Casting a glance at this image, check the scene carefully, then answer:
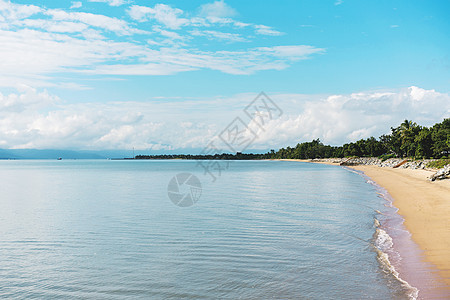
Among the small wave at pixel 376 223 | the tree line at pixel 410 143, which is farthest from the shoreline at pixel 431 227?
the tree line at pixel 410 143

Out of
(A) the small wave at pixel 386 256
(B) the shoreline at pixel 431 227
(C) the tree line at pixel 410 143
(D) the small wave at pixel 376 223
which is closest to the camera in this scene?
(A) the small wave at pixel 386 256

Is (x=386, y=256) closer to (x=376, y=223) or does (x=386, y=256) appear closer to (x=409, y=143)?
(x=376, y=223)

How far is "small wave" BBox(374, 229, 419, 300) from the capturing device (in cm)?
863

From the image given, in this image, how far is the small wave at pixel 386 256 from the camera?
8.63 m

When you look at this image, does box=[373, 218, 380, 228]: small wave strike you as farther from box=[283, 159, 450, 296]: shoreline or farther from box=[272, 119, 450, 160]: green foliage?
box=[272, 119, 450, 160]: green foliage

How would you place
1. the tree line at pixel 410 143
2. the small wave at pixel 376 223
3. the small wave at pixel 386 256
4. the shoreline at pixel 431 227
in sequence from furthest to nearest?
the tree line at pixel 410 143 < the small wave at pixel 376 223 < the shoreline at pixel 431 227 < the small wave at pixel 386 256

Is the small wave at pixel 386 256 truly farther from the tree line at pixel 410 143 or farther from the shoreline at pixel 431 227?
the tree line at pixel 410 143

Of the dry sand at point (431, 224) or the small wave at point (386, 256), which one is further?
the dry sand at point (431, 224)

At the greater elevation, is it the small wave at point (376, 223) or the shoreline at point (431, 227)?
the shoreline at point (431, 227)

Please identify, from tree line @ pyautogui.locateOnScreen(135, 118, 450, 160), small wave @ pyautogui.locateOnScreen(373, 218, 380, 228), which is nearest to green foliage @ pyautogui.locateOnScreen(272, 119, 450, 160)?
tree line @ pyautogui.locateOnScreen(135, 118, 450, 160)

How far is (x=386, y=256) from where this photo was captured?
464 inches

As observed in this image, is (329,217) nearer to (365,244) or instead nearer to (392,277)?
(365,244)

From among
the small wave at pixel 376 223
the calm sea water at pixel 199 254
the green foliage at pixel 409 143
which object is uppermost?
the green foliage at pixel 409 143

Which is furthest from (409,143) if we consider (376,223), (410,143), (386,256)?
(386,256)
